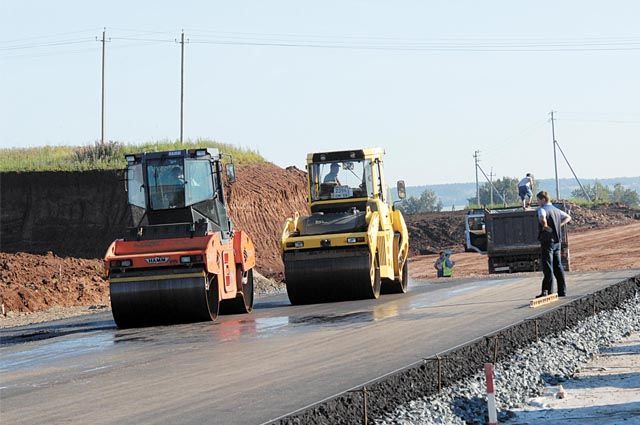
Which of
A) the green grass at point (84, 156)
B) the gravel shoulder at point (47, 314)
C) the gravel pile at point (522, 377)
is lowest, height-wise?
the gravel pile at point (522, 377)

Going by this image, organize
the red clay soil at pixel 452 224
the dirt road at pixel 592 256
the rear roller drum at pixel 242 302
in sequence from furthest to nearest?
the red clay soil at pixel 452 224 < the dirt road at pixel 592 256 < the rear roller drum at pixel 242 302

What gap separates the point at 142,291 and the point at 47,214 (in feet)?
98.7

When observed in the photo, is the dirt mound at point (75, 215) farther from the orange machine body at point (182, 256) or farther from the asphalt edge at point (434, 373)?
the asphalt edge at point (434, 373)

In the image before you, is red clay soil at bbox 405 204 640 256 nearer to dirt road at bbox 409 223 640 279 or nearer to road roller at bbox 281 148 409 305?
dirt road at bbox 409 223 640 279

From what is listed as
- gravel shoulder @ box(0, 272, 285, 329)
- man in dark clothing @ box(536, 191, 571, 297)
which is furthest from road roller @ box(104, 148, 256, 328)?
man in dark clothing @ box(536, 191, 571, 297)

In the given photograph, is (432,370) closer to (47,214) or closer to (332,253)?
(332,253)

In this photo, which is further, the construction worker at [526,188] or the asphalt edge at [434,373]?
the construction worker at [526,188]

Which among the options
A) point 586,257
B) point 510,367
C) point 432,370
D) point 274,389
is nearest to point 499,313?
point 510,367

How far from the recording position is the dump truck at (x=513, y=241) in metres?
32.8

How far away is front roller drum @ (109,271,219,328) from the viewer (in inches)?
773

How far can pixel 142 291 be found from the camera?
1964cm

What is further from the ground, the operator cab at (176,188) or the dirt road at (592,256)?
the operator cab at (176,188)

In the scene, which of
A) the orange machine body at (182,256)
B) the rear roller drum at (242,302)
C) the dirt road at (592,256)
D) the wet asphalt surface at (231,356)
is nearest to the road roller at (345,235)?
the wet asphalt surface at (231,356)

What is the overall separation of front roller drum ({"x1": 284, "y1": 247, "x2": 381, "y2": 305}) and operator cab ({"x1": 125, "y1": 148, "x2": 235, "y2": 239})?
2.37 meters
